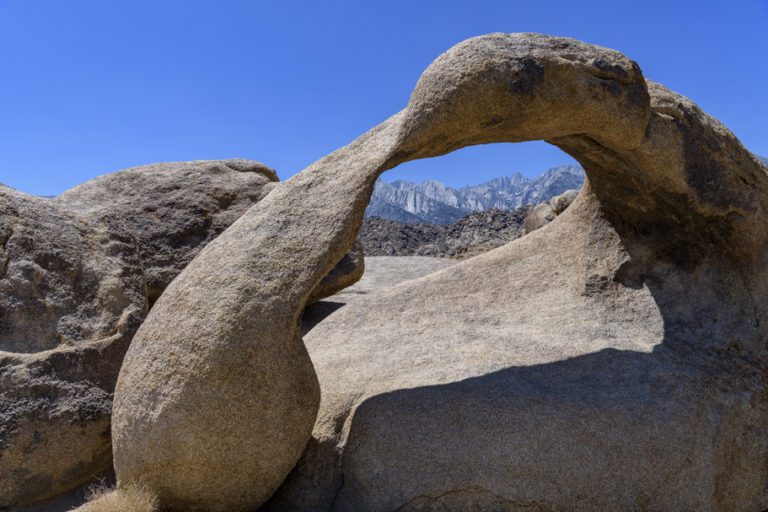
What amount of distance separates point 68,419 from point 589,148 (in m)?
3.75

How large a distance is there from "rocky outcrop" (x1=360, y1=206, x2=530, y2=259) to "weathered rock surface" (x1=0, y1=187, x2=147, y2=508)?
1430 cm

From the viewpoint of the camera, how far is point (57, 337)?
429 cm

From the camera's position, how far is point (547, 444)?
3.82 meters

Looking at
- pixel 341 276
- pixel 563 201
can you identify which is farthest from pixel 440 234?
pixel 341 276

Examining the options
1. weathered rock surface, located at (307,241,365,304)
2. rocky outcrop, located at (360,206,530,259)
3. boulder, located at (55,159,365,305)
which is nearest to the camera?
boulder, located at (55,159,365,305)

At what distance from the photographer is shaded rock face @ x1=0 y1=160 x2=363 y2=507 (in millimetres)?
3959

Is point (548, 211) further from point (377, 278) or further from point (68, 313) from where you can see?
point (68, 313)

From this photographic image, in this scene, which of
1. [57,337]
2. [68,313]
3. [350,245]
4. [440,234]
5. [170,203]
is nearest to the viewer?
[350,245]

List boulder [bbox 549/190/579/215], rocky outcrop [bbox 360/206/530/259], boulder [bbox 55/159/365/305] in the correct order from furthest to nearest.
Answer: rocky outcrop [bbox 360/206/530/259], boulder [bbox 549/190/579/215], boulder [bbox 55/159/365/305]

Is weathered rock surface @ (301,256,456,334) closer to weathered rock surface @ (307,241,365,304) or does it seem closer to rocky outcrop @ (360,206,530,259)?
weathered rock surface @ (307,241,365,304)

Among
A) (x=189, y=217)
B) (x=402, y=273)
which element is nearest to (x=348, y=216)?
(x=189, y=217)

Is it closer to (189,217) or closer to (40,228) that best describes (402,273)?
(189,217)

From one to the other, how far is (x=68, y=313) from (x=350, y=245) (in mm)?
1925

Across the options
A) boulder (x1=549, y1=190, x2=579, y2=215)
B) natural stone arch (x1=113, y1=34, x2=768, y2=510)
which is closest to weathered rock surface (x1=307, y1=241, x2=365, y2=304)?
natural stone arch (x1=113, y1=34, x2=768, y2=510)
